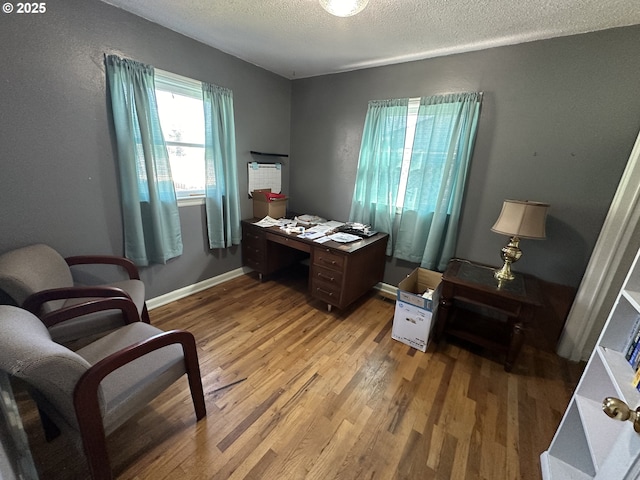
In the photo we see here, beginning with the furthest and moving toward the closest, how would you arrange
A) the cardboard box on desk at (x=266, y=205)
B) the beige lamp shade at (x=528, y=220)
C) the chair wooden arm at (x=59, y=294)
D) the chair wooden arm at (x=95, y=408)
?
1. the cardboard box on desk at (x=266, y=205)
2. the beige lamp shade at (x=528, y=220)
3. the chair wooden arm at (x=59, y=294)
4. the chair wooden arm at (x=95, y=408)

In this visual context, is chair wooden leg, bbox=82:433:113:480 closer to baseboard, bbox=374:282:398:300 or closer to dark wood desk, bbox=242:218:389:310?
dark wood desk, bbox=242:218:389:310

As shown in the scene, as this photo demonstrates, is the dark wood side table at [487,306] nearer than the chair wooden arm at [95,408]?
No

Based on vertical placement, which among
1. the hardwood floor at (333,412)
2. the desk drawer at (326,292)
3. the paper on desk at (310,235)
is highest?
the paper on desk at (310,235)

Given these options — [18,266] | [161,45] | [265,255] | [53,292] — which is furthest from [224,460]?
[161,45]

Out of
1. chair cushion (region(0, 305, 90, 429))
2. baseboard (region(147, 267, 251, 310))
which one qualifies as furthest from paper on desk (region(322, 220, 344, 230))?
chair cushion (region(0, 305, 90, 429))

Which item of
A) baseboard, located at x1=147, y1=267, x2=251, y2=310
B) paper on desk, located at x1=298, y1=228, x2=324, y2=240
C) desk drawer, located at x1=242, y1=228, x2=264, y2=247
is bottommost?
baseboard, located at x1=147, y1=267, x2=251, y2=310

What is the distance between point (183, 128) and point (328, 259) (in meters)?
1.78

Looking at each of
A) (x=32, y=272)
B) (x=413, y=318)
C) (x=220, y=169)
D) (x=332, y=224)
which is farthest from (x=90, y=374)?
(x=332, y=224)

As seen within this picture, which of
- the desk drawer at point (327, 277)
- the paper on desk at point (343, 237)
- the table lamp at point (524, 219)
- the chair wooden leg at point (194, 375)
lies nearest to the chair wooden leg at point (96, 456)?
the chair wooden leg at point (194, 375)

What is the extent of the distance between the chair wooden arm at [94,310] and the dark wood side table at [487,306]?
2.11m

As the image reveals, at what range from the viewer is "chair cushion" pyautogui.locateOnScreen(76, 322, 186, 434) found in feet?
3.29

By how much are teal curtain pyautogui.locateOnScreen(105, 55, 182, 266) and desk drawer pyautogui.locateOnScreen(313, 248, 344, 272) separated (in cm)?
131

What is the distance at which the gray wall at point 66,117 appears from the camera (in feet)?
4.90

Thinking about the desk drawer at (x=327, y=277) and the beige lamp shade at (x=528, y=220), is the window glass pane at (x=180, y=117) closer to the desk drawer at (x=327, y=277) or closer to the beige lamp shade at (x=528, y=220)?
the desk drawer at (x=327, y=277)
